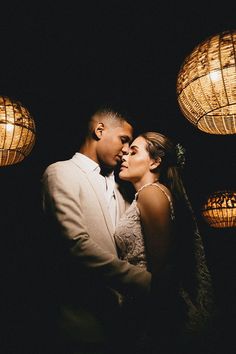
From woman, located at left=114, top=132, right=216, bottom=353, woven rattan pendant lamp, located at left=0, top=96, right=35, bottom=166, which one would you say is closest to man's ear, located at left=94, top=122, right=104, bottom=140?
woman, located at left=114, top=132, right=216, bottom=353

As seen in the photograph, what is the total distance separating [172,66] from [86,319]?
4.23m

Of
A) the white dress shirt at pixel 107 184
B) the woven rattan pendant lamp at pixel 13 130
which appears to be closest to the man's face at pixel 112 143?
the white dress shirt at pixel 107 184

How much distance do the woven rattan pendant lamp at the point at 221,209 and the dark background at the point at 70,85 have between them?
159cm

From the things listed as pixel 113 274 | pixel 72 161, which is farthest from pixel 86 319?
pixel 72 161

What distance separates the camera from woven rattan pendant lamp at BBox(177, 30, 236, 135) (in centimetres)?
257

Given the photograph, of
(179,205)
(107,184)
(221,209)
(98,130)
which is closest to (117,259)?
(107,184)

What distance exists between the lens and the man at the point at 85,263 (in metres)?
2.99

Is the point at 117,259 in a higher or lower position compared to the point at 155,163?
lower

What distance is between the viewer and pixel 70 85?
5.64 m

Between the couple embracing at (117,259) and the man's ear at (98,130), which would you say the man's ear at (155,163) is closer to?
the couple embracing at (117,259)

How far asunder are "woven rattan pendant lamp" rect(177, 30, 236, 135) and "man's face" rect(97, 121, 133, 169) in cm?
117

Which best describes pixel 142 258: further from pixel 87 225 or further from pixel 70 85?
pixel 70 85

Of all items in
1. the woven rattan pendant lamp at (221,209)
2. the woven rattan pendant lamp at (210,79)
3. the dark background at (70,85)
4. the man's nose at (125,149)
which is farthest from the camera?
the woven rattan pendant lamp at (221,209)

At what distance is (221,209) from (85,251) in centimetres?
429
